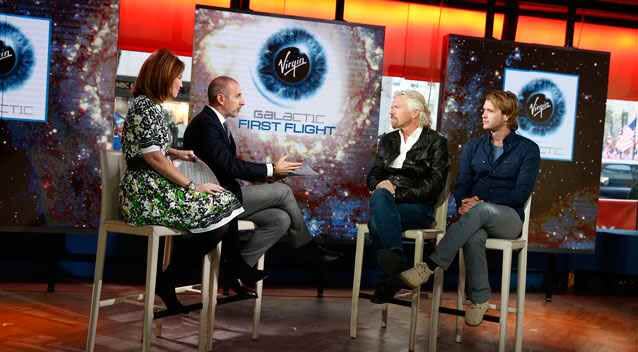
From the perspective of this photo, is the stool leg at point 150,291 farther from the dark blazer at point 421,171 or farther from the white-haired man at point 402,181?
the dark blazer at point 421,171

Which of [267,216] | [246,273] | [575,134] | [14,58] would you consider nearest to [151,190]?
[246,273]

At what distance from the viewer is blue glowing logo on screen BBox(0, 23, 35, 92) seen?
511 cm

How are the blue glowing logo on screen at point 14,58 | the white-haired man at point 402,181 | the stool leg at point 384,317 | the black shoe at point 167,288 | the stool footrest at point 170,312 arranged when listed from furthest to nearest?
1. the blue glowing logo on screen at point 14,58
2. the stool leg at point 384,317
3. the white-haired man at point 402,181
4. the black shoe at point 167,288
5. the stool footrest at point 170,312

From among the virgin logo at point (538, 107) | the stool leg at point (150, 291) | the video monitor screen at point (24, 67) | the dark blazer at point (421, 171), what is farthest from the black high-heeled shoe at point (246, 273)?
the virgin logo at point (538, 107)

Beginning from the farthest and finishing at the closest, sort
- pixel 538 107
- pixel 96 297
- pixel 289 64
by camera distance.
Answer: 1. pixel 538 107
2. pixel 289 64
3. pixel 96 297

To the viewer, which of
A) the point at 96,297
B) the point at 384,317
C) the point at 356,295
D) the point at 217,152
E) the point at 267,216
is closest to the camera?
the point at 96,297

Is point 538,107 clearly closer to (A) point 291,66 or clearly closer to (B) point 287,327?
(A) point 291,66

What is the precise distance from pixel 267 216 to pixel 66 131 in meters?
1.64

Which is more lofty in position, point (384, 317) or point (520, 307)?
point (520, 307)

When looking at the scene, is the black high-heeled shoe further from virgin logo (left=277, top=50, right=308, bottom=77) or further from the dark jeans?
virgin logo (left=277, top=50, right=308, bottom=77)

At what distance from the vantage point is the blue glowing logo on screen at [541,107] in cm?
602

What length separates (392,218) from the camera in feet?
14.6

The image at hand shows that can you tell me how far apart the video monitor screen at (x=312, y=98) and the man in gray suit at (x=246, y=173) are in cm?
107

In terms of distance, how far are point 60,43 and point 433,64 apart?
2.74m
